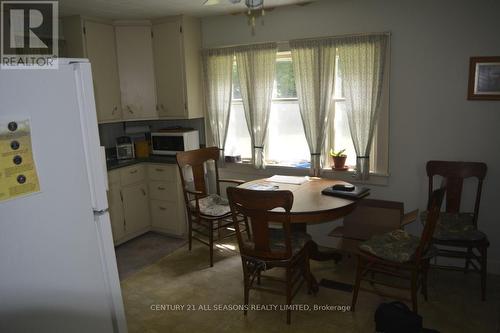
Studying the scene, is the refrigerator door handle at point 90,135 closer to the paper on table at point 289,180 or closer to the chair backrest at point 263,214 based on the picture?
the chair backrest at point 263,214

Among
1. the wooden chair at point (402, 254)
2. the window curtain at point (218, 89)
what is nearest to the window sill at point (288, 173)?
the window curtain at point (218, 89)

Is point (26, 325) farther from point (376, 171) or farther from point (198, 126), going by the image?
point (198, 126)

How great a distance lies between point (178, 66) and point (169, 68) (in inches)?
5.3

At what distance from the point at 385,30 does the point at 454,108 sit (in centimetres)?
92

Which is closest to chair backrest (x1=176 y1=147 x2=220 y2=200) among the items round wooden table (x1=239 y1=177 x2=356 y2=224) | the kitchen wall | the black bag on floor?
round wooden table (x1=239 y1=177 x2=356 y2=224)

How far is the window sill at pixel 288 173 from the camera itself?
358 centimetres

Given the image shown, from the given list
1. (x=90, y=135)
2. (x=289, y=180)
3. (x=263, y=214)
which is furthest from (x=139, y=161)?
(x=90, y=135)

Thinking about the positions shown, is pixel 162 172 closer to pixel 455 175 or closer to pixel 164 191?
pixel 164 191

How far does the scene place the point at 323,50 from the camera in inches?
A: 141

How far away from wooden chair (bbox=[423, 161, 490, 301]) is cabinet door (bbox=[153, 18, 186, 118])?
8.91ft

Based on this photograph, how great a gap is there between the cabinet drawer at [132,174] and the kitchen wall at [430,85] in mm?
2404

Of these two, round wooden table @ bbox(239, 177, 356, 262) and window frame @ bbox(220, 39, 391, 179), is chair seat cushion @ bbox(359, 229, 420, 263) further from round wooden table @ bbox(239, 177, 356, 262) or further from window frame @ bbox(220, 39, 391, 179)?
window frame @ bbox(220, 39, 391, 179)

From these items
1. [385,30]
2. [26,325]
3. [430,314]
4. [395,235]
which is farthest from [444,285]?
[26,325]

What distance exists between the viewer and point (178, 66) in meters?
4.15
